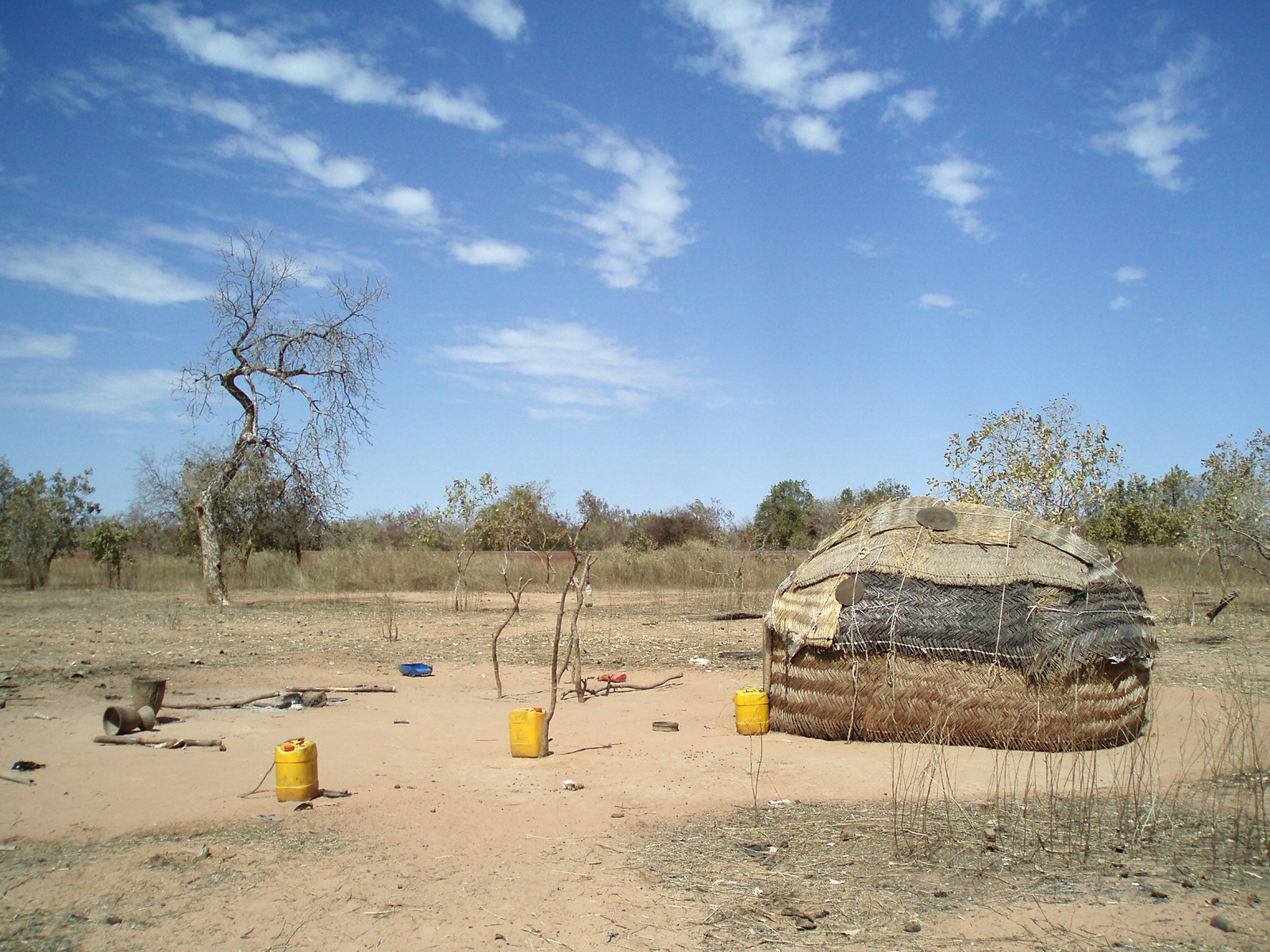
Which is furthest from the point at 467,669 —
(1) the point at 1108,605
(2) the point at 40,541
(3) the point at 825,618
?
(2) the point at 40,541

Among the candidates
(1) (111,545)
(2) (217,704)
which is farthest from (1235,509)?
(1) (111,545)

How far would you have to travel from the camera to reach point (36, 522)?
27.6 meters

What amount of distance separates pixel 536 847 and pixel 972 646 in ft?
13.0

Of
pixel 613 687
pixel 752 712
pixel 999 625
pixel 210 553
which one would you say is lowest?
pixel 613 687

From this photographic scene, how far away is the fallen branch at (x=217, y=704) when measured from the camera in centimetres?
891

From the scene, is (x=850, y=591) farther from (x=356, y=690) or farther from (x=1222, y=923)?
(x=356, y=690)

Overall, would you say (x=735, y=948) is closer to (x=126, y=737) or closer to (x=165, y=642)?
(x=126, y=737)

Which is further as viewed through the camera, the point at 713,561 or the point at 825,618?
the point at 713,561

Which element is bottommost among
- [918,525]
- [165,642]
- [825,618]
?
[165,642]

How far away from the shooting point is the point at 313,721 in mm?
8516

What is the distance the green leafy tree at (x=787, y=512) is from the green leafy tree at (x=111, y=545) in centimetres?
2648

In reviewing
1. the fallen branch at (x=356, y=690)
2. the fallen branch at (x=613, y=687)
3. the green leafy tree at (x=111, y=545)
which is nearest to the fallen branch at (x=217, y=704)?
the fallen branch at (x=356, y=690)

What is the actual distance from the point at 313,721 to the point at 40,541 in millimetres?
24757

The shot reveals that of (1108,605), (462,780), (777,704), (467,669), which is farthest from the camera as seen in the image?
(467,669)
